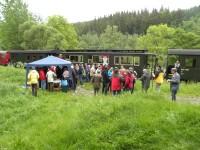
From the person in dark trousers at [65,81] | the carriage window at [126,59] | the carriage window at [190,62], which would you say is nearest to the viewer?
the person in dark trousers at [65,81]

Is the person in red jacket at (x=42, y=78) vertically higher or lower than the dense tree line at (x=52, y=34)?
Answer: lower

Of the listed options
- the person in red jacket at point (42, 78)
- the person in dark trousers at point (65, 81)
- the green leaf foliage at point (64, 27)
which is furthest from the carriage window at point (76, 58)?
the green leaf foliage at point (64, 27)

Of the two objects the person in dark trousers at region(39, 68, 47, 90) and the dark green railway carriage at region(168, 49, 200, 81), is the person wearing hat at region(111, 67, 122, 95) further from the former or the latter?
the dark green railway carriage at region(168, 49, 200, 81)

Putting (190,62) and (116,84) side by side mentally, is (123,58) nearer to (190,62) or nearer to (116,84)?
(190,62)

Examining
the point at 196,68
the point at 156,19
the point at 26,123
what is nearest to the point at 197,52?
the point at 196,68

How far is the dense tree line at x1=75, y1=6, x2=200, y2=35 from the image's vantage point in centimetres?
14425

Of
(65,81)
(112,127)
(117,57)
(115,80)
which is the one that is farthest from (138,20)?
(112,127)

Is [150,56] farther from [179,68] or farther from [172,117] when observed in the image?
[172,117]

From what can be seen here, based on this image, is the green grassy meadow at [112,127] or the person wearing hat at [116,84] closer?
the green grassy meadow at [112,127]

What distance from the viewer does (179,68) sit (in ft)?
114

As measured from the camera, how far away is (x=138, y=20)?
153750 mm

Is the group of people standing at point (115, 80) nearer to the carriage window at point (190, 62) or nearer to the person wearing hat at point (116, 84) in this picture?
the person wearing hat at point (116, 84)

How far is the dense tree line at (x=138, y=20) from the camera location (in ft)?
473

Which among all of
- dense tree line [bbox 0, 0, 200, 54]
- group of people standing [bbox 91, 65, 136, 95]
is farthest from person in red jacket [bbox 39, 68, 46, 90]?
dense tree line [bbox 0, 0, 200, 54]
